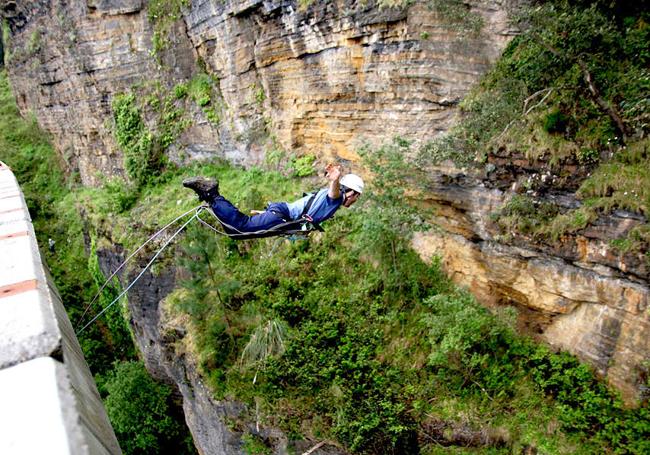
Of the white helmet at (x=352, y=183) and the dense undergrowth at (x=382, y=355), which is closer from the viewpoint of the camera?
the white helmet at (x=352, y=183)

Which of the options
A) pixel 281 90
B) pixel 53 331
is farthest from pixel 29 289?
pixel 281 90

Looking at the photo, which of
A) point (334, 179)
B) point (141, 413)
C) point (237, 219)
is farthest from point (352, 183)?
point (141, 413)

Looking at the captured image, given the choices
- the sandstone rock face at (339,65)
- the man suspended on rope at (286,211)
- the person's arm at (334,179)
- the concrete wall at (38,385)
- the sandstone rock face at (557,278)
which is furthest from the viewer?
the sandstone rock face at (339,65)

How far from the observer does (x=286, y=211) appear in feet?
17.0

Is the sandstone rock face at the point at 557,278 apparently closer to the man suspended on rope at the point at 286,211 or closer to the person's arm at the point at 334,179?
the man suspended on rope at the point at 286,211

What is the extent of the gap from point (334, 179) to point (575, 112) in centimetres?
397

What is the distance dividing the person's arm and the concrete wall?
289 centimetres

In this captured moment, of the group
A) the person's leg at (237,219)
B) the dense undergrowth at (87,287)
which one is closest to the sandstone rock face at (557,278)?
the person's leg at (237,219)

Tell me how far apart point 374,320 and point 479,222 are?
8.65ft

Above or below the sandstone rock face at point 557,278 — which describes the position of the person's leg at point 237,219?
above

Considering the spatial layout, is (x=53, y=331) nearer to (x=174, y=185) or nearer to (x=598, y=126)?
(x=598, y=126)

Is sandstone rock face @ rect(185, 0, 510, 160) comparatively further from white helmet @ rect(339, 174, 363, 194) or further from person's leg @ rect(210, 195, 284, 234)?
person's leg @ rect(210, 195, 284, 234)

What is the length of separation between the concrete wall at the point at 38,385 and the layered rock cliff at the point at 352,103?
6.35m

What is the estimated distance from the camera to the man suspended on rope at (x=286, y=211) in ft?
15.5
